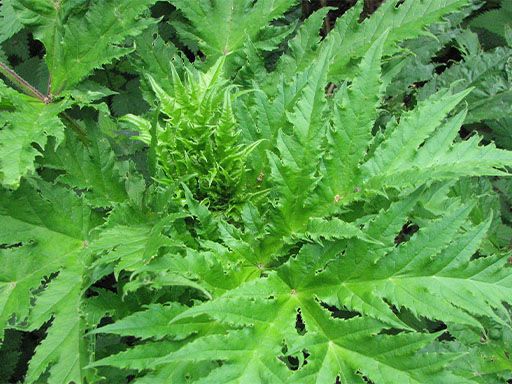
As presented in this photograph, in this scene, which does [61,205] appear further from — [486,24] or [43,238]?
[486,24]

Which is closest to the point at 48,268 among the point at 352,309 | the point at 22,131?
the point at 22,131

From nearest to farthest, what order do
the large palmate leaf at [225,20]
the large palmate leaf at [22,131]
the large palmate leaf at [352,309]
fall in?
the large palmate leaf at [352,309], the large palmate leaf at [22,131], the large palmate leaf at [225,20]

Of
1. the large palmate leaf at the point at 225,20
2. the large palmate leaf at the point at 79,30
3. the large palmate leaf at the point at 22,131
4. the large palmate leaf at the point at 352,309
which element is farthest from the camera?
the large palmate leaf at the point at 225,20

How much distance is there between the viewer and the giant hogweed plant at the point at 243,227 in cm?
142

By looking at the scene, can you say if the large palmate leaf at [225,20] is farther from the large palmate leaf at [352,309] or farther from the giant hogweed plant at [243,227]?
the large palmate leaf at [352,309]

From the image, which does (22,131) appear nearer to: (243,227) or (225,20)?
(243,227)

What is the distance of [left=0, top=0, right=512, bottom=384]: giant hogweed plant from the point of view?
1416 millimetres

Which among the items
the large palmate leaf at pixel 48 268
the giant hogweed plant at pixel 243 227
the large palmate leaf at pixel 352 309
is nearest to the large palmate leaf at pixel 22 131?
the giant hogweed plant at pixel 243 227

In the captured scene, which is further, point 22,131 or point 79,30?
point 79,30

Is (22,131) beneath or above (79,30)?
beneath

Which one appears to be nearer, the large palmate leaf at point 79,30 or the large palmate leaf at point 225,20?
the large palmate leaf at point 79,30

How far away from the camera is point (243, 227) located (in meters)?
1.73

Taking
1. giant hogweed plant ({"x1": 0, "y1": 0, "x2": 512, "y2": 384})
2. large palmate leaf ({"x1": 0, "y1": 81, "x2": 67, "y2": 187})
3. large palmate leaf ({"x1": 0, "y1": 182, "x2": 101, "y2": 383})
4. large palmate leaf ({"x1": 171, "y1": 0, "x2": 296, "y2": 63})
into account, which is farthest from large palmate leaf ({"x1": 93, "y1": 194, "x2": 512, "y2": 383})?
large palmate leaf ({"x1": 171, "y1": 0, "x2": 296, "y2": 63})

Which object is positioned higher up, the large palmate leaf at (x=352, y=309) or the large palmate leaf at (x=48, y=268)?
the large palmate leaf at (x=48, y=268)
